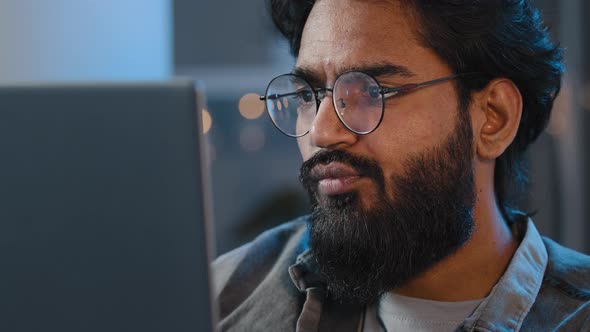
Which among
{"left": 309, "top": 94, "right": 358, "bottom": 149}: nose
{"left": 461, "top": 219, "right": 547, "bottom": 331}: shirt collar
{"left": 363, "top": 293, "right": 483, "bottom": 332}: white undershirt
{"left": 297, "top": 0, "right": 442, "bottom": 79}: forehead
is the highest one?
{"left": 297, "top": 0, "right": 442, "bottom": 79}: forehead

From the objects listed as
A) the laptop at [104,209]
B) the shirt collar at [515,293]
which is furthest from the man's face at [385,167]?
the laptop at [104,209]

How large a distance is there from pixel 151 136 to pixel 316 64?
72cm

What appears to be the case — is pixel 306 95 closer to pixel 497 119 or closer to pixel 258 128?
pixel 497 119

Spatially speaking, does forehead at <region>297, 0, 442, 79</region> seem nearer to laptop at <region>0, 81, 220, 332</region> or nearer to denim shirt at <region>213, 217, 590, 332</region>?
denim shirt at <region>213, 217, 590, 332</region>

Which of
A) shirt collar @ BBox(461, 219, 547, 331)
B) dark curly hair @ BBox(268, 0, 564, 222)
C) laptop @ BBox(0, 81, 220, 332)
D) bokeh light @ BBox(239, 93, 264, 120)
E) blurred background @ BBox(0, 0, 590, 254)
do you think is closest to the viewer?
laptop @ BBox(0, 81, 220, 332)

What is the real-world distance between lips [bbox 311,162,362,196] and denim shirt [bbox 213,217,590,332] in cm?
21

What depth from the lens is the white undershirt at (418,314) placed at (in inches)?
46.2

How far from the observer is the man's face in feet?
3.79

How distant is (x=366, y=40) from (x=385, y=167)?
237 millimetres

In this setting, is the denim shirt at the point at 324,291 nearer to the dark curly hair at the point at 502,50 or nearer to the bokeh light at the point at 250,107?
the dark curly hair at the point at 502,50

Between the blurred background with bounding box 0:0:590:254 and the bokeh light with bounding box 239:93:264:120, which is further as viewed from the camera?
the bokeh light with bounding box 239:93:264:120

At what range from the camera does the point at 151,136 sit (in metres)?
0.55

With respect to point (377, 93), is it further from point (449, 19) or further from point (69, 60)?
point (69, 60)

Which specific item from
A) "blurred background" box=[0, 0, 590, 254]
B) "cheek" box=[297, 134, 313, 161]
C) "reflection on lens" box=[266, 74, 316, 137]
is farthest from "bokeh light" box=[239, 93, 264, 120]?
"cheek" box=[297, 134, 313, 161]
